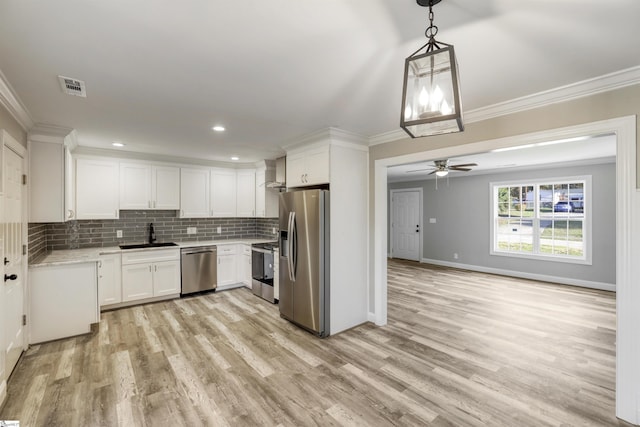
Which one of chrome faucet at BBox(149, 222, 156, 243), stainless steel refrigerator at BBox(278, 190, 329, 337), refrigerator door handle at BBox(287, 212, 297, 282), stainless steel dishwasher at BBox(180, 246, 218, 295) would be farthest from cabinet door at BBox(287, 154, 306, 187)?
chrome faucet at BBox(149, 222, 156, 243)

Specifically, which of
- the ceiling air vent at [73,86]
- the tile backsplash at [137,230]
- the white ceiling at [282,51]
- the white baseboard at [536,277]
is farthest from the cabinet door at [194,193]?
the white baseboard at [536,277]

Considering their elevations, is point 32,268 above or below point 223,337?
above

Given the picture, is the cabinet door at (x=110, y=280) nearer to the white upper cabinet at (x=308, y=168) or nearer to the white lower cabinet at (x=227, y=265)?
the white lower cabinet at (x=227, y=265)

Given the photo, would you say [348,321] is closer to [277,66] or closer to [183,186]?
[277,66]

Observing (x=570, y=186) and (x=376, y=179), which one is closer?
(x=376, y=179)

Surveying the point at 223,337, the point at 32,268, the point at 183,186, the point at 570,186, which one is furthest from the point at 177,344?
the point at 570,186

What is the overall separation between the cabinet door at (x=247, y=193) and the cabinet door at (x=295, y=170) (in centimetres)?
178

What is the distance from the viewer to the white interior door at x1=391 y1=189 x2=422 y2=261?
26.9 ft

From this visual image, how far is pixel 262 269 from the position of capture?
495 centimetres

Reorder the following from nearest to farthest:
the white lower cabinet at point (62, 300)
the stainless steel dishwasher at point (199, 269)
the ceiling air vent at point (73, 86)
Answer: the ceiling air vent at point (73, 86) < the white lower cabinet at point (62, 300) < the stainless steel dishwasher at point (199, 269)

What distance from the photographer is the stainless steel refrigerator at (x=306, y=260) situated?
3.40 meters

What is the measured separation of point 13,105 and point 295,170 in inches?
108

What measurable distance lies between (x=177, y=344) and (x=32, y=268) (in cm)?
174

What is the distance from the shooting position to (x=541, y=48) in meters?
1.71
